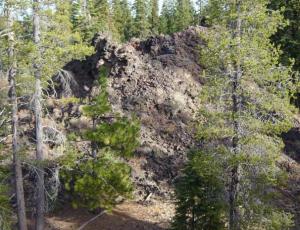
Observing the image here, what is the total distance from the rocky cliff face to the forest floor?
1.47 metres

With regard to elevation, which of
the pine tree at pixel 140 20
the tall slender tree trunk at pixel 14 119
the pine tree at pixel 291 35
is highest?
the pine tree at pixel 140 20

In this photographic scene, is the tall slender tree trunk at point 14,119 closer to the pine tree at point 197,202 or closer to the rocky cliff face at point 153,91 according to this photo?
the pine tree at point 197,202

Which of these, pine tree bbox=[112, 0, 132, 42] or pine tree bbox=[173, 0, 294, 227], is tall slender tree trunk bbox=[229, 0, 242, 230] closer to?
pine tree bbox=[173, 0, 294, 227]

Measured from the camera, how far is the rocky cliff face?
78.5ft

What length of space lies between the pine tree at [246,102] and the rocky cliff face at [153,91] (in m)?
9.83

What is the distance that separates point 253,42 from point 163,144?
13.2 metres

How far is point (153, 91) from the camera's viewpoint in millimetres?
26547

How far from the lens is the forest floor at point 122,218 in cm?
1980

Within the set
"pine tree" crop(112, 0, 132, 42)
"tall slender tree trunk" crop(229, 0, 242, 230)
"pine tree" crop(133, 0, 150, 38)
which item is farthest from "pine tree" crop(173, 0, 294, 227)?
"pine tree" crop(112, 0, 132, 42)

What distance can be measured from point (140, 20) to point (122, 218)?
52686mm

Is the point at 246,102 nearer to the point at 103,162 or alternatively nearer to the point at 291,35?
the point at 103,162

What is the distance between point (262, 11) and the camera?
12.6m

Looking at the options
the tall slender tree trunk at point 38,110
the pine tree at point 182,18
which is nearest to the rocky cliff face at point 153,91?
the tall slender tree trunk at point 38,110

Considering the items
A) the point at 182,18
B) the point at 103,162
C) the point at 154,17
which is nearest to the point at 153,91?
the point at 103,162
